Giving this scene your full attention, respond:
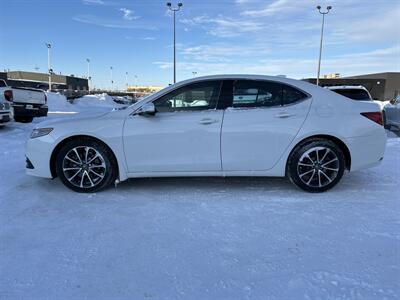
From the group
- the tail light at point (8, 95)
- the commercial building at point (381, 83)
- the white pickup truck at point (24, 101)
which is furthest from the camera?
the commercial building at point (381, 83)

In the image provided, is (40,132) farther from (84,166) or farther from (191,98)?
(191,98)

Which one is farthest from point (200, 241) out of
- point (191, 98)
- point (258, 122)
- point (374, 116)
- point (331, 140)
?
point (374, 116)

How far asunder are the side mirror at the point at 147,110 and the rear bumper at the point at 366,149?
2442 mm

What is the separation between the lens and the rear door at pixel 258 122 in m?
3.99

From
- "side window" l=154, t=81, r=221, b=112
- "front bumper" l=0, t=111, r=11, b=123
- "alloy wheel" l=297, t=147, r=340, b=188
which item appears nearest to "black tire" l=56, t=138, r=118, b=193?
"side window" l=154, t=81, r=221, b=112

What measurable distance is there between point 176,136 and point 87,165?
119cm

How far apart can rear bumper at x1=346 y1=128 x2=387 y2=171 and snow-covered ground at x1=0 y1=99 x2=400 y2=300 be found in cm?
38

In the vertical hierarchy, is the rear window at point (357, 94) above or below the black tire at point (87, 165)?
above

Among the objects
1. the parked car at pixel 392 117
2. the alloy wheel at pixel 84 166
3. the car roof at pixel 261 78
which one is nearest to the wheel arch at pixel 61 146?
the alloy wheel at pixel 84 166

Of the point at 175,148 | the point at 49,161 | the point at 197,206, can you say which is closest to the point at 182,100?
the point at 175,148

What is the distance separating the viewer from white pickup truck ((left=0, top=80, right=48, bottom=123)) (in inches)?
→ 402

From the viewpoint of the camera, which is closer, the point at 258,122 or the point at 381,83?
the point at 258,122

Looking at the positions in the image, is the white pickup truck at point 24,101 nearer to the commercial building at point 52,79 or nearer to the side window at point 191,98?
the side window at point 191,98

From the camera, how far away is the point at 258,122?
4.00 m
